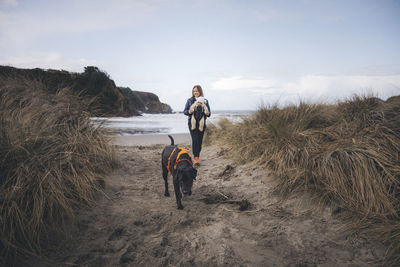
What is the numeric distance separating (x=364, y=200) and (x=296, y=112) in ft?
8.94

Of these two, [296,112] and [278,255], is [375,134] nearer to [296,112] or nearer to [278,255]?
[296,112]

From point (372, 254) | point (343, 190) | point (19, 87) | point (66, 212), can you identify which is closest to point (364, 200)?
point (343, 190)

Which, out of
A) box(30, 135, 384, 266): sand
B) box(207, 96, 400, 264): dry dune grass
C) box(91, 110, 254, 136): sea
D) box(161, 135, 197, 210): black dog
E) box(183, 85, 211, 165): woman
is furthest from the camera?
box(183, 85, 211, 165): woman

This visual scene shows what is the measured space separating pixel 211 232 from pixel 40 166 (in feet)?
7.23

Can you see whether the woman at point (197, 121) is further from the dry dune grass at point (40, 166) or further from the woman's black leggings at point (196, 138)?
the dry dune grass at point (40, 166)

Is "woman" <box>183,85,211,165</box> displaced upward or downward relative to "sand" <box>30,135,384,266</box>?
upward

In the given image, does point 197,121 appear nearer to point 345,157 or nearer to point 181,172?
point 181,172

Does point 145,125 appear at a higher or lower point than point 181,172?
higher

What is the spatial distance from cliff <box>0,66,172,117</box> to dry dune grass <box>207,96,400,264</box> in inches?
148

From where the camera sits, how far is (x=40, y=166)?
98.7 inches

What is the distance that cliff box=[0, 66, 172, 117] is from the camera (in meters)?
4.86

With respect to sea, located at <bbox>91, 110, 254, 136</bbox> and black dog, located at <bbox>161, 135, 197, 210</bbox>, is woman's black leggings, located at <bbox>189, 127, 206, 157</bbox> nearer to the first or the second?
sea, located at <bbox>91, 110, 254, 136</bbox>

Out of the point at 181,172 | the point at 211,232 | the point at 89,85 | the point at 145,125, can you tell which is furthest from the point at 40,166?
the point at 145,125

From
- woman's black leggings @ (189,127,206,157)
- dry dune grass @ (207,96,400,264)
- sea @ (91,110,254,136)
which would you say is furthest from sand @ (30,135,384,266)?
woman's black leggings @ (189,127,206,157)
